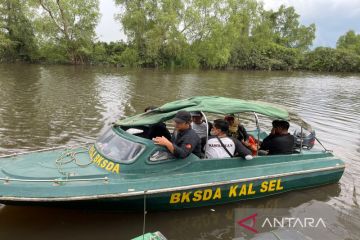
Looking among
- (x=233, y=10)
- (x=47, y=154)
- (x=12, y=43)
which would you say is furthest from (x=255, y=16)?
(x=47, y=154)

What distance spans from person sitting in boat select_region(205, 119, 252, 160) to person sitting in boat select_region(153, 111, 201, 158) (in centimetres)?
31

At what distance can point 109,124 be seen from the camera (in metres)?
13.0

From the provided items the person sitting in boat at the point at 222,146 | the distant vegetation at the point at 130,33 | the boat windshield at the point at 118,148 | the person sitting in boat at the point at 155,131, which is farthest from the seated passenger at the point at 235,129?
the distant vegetation at the point at 130,33

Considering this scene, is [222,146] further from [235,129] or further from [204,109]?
[235,129]

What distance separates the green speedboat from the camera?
217 inches

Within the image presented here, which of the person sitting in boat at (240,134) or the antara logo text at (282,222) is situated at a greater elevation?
the person sitting in boat at (240,134)

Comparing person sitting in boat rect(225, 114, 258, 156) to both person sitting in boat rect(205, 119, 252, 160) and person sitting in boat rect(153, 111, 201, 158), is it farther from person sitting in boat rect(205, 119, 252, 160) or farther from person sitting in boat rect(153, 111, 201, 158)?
person sitting in boat rect(153, 111, 201, 158)

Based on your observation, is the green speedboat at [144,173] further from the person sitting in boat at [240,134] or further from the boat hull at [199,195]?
the person sitting in boat at [240,134]

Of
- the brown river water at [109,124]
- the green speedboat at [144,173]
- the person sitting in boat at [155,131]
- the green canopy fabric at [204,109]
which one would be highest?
the green canopy fabric at [204,109]

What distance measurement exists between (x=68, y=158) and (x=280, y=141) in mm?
4400

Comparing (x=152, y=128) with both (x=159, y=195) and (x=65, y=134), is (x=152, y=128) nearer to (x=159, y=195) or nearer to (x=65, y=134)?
(x=159, y=195)

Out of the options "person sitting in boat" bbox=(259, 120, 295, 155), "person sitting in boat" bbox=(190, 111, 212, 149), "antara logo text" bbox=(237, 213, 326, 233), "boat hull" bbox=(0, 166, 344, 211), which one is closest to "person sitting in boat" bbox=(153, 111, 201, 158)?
"boat hull" bbox=(0, 166, 344, 211)

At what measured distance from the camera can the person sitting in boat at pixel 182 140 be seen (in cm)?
605

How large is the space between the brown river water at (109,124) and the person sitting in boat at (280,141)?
972 millimetres
